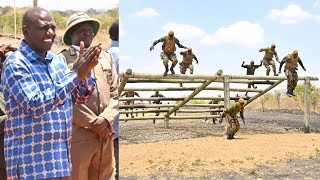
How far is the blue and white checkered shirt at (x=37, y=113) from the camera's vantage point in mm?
1335

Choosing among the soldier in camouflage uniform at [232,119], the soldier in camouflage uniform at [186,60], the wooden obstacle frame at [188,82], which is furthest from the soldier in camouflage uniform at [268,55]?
the soldier in camouflage uniform at [232,119]

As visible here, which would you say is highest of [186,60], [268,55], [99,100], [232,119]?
[268,55]

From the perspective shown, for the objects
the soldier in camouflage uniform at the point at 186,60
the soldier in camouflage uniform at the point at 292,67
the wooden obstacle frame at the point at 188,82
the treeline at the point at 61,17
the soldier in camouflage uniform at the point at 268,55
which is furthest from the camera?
the soldier in camouflage uniform at the point at 268,55

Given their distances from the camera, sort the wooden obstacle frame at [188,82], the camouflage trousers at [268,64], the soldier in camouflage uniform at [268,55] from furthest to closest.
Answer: the soldier in camouflage uniform at [268,55]
the camouflage trousers at [268,64]
the wooden obstacle frame at [188,82]

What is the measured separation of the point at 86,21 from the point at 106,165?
1.84 ft

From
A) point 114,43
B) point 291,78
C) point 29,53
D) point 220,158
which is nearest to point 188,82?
point 291,78

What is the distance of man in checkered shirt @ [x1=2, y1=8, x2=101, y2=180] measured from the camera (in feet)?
4.39

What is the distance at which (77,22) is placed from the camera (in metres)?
1.77

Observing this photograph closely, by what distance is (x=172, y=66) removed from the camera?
10.4 metres

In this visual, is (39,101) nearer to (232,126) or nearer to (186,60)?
(232,126)

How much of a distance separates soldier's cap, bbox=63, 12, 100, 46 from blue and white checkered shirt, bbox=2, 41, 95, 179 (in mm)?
323

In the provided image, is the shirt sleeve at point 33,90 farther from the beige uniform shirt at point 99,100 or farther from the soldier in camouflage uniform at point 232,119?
the soldier in camouflage uniform at point 232,119

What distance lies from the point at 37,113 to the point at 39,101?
4 centimetres

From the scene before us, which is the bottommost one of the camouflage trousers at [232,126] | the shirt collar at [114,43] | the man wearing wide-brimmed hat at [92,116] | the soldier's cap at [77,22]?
the camouflage trousers at [232,126]
